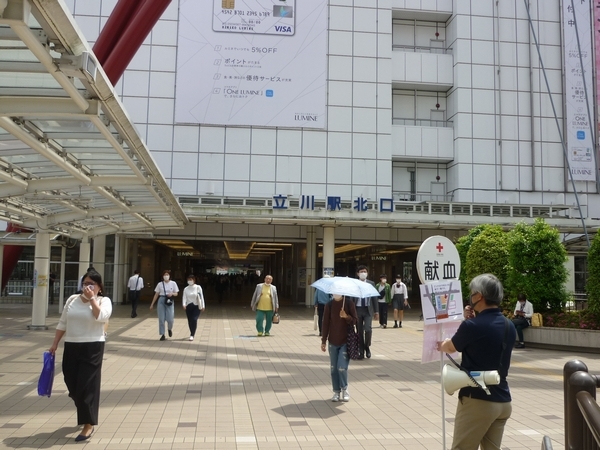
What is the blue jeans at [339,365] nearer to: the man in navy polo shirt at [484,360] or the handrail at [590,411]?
the man in navy polo shirt at [484,360]

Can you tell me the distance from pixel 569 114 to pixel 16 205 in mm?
27233

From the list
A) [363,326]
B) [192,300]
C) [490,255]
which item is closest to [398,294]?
[490,255]

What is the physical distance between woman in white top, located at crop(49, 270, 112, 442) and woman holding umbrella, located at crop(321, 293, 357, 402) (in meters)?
3.03

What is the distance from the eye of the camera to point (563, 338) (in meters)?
13.9

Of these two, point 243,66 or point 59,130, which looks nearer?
point 59,130

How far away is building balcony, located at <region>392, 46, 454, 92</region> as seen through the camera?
31.0 metres

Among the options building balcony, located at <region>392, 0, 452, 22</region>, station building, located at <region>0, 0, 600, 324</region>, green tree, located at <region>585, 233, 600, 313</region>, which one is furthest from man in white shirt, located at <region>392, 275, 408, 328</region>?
building balcony, located at <region>392, 0, 452, 22</region>

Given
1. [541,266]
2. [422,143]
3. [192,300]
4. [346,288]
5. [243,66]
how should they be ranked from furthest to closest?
[422,143], [243,66], [541,266], [192,300], [346,288]

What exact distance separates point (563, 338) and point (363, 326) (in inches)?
199

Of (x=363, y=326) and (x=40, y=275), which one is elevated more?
(x=40, y=275)

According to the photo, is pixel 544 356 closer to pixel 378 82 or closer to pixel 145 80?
pixel 378 82

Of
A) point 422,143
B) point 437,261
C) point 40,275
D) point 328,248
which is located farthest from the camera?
point 422,143

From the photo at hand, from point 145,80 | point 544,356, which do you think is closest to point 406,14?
point 145,80

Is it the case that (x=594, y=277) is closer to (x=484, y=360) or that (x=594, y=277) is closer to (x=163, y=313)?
(x=163, y=313)
